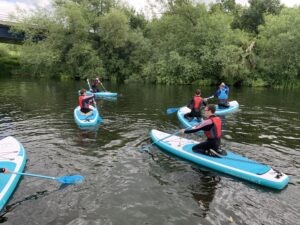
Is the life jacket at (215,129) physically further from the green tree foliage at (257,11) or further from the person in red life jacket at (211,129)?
the green tree foliage at (257,11)

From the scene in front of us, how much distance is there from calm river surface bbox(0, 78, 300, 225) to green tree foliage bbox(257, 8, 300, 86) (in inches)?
891

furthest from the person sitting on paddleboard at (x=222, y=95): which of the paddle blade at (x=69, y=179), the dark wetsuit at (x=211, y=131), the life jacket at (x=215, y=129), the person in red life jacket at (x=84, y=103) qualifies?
the paddle blade at (x=69, y=179)

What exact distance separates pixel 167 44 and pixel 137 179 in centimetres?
3396

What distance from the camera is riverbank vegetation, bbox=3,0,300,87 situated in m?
37.5

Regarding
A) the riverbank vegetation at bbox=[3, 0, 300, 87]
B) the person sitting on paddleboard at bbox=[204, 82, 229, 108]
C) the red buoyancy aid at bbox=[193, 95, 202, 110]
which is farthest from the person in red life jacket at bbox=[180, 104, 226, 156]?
the riverbank vegetation at bbox=[3, 0, 300, 87]

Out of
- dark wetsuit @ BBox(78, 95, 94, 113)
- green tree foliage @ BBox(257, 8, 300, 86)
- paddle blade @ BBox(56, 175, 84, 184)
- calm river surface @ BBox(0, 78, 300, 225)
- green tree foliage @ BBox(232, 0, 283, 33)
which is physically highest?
green tree foliage @ BBox(232, 0, 283, 33)

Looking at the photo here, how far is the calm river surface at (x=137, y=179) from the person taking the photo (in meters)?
7.38

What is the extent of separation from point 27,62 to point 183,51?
23.1 metres

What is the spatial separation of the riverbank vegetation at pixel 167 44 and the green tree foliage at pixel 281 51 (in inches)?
4.2

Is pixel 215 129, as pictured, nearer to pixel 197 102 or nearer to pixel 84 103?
pixel 197 102

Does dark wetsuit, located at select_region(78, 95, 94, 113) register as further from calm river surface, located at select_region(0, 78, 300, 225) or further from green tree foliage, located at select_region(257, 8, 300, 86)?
green tree foliage, located at select_region(257, 8, 300, 86)

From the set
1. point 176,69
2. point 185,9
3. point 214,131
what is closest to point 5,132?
point 214,131

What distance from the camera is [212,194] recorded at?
844cm

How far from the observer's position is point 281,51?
123 ft
